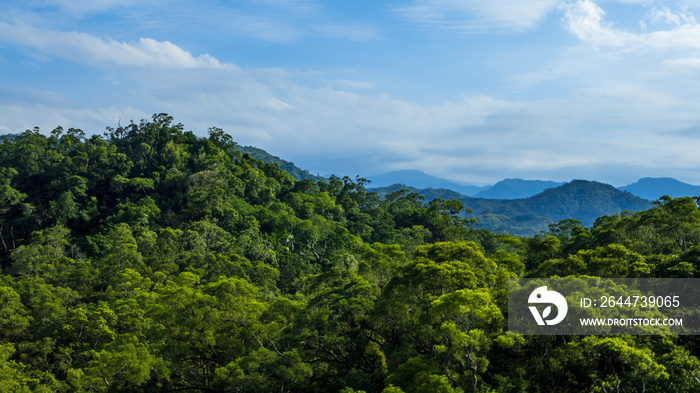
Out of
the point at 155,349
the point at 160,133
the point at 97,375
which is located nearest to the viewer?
the point at 97,375

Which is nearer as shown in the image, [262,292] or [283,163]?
[262,292]

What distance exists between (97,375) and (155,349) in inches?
103

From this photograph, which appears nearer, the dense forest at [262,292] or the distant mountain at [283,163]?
→ the dense forest at [262,292]

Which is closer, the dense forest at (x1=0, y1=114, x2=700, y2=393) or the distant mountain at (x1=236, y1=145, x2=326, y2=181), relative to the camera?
the dense forest at (x1=0, y1=114, x2=700, y2=393)

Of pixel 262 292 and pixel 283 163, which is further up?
pixel 283 163

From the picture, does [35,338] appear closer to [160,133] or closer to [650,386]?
[650,386]

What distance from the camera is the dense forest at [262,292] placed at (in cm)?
1209

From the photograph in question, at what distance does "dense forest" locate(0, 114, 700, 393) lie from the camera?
1209 cm

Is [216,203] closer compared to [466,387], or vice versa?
[466,387]

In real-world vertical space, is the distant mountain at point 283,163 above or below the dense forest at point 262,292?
above

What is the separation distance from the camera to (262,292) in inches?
1179

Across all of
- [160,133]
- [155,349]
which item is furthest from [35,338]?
[160,133]

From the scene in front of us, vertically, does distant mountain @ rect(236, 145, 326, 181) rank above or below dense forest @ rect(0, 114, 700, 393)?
above

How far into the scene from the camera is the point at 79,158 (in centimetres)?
5269
